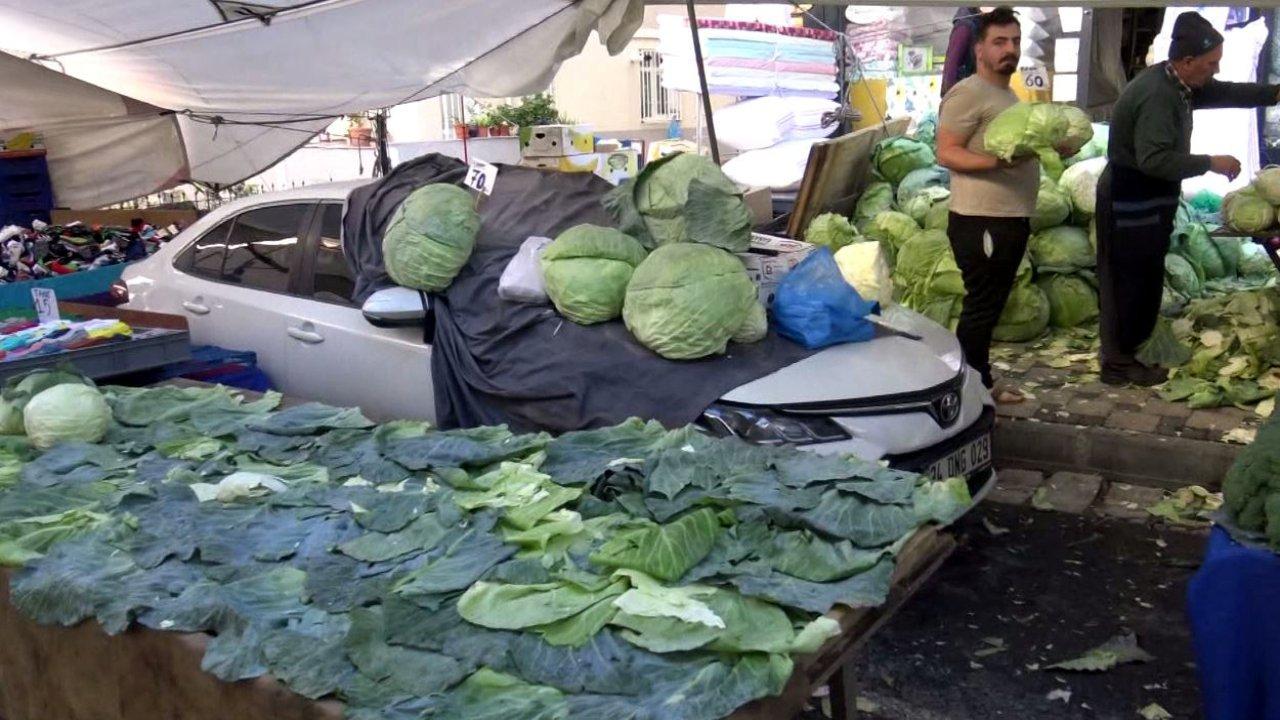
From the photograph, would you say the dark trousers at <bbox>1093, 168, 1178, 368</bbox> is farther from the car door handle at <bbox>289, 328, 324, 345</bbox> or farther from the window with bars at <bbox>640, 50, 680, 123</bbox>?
the window with bars at <bbox>640, 50, 680, 123</bbox>

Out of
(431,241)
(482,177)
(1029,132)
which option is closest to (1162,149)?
(1029,132)

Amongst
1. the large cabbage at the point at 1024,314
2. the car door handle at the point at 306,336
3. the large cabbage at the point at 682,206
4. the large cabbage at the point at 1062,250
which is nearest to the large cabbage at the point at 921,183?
the large cabbage at the point at 1062,250

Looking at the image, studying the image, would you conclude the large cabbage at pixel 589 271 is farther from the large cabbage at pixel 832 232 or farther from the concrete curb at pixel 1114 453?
the large cabbage at pixel 832 232

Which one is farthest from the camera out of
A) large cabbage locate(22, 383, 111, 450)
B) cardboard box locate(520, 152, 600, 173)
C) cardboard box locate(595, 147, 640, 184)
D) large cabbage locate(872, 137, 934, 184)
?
cardboard box locate(595, 147, 640, 184)

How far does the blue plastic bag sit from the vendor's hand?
2810 millimetres

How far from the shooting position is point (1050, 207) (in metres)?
8.16

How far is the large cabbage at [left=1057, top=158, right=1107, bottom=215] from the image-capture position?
8.20m

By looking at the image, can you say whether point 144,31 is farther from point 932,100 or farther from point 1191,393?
point 932,100

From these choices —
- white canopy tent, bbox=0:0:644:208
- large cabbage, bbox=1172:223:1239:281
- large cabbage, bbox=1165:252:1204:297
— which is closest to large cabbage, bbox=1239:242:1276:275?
large cabbage, bbox=1172:223:1239:281

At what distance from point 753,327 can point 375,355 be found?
1979 millimetres

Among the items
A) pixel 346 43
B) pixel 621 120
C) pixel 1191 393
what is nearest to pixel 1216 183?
pixel 1191 393

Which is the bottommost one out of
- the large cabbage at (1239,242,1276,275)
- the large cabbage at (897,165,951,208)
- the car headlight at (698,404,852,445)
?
the large cabbage at (1239,242,1276,275)

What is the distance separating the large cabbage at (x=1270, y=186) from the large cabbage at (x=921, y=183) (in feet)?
7.64

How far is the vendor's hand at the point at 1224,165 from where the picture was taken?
6.47m
